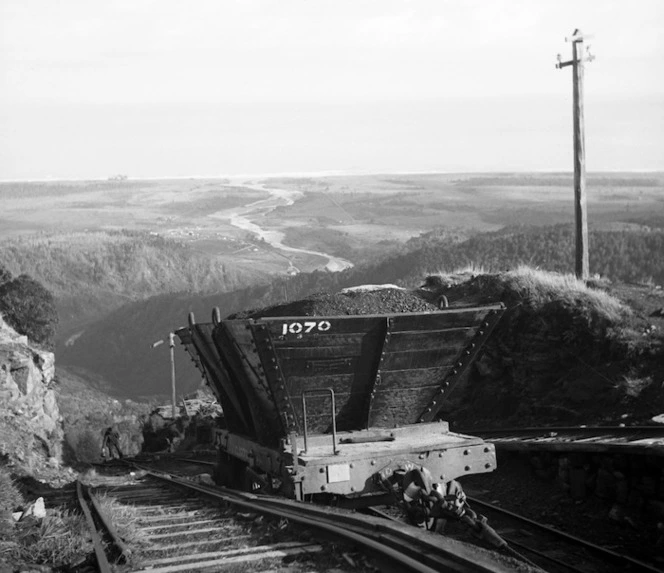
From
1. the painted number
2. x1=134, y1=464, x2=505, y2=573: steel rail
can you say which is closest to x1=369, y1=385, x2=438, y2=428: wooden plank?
the painted number

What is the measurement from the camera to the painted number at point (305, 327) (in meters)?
8.20

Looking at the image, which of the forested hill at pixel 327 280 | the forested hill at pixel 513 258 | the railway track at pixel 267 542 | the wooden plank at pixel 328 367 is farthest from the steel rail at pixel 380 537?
the forested hill at pixel 327 280

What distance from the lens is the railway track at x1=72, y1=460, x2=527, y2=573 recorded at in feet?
19.4

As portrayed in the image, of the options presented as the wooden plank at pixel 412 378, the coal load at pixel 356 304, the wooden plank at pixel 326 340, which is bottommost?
the wooden plank at pixel 412 378

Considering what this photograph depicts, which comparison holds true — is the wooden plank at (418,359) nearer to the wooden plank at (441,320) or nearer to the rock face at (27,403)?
the wooden plank at (441,320)

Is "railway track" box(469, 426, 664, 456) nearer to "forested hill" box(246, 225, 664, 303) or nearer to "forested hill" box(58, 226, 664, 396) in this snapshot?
"forested hill" box(246, 225, 664, 303)

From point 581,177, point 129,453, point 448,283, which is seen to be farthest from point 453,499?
point 129,453

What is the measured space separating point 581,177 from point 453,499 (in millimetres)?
18417

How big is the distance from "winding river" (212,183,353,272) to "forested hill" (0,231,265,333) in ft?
18.3

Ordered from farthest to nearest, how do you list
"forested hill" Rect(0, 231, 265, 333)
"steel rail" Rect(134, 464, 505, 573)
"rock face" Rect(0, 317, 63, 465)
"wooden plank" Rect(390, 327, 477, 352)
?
"forested hill" Rect(0, 231, 265, 333), "rock face" Rect(0, 317, 63, 465), "wooden plank" Rect(390, 327, 477, 352), "steel rail" Rect(134, 464, 505, 573)

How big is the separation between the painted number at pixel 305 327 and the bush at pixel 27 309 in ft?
103

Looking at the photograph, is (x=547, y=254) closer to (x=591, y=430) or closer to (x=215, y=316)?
(x=591, y=430)

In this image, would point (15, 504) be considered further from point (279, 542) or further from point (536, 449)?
point (536, 449)

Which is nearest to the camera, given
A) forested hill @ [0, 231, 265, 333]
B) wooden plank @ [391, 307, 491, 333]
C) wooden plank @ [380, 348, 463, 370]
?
wooden plank @ [391, 307, 491, 333]
